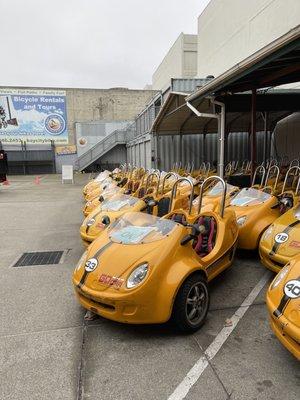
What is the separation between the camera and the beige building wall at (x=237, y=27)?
13094 mm

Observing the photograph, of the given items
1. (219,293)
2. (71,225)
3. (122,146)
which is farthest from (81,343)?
(122,146)

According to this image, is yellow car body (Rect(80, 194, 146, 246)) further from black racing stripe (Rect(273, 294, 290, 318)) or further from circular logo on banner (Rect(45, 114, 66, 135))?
circular logo on banner (Rect(45, 114, 66, 135))

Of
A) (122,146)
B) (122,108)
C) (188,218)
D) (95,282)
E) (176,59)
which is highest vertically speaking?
(176,59)

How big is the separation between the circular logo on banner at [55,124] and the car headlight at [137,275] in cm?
2811

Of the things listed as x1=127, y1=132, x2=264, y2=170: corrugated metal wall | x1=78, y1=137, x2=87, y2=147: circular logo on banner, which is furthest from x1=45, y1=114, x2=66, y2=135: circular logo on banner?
x1=127, y1=132, x2=264, y2=170: corrugated metal wall

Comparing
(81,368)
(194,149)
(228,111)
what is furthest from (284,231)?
(194,149)

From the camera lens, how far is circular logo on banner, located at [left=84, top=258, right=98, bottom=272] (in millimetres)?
3127

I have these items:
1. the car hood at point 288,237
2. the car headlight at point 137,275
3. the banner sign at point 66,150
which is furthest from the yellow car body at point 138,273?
the banner sign at point 66,150

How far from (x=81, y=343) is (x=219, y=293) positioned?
1669 mm

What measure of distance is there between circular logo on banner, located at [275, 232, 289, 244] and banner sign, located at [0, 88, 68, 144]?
89.6 feet

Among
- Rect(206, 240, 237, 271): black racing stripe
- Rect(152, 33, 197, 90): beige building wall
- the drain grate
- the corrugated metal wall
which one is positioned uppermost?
Rect(152, 33, 197, 90): beige building wall

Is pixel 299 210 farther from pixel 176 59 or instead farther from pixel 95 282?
pixel 176 59

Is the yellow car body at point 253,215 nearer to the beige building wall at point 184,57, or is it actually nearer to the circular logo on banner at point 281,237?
the circular logo on banner at point 281,237

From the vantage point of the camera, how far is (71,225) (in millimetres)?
A: 7805
